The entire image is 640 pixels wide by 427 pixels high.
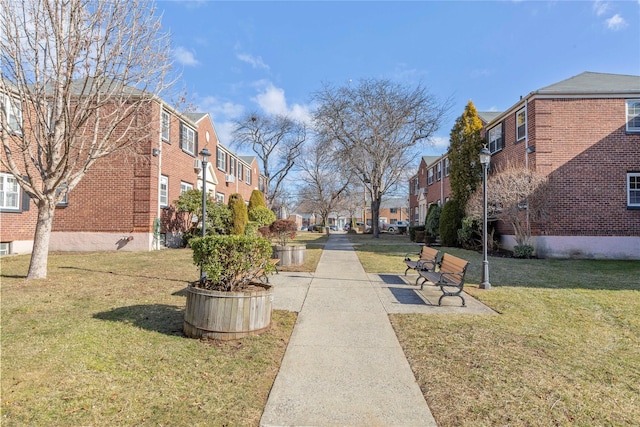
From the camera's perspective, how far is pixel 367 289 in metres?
7.80

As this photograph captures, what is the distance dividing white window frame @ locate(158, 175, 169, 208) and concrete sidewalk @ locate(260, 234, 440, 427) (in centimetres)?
1119

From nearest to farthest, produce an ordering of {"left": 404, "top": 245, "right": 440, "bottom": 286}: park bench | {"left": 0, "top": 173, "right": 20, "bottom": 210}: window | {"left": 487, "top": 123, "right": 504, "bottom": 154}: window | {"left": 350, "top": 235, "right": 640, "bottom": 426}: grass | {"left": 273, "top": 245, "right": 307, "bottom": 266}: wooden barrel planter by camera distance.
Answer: {"left": 350, "top": 235, "right": 640, "bottom": 426}: grass → {"left": 404, "top": 245, "right": 440, "bottom": 286}: park bench → {"left": 273, "top": 245, "right": 307, "bottom": 266}: wooden barrel planter → {"left": 0, "top": 173, "right": 20, "bottom": 210}: window → {"left": 487, "top": 123, "right": 504, "bottom": 154}: window

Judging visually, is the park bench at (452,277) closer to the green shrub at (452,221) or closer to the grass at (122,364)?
the grass at (122,364)

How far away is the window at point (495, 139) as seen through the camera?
676 inches

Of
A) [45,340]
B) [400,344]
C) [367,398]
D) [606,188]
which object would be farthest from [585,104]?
[45,340]

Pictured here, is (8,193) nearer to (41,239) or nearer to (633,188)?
(41,239)

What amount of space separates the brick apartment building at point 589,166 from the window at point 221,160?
1869 centimetres

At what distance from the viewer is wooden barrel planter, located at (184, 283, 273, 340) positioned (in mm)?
4422

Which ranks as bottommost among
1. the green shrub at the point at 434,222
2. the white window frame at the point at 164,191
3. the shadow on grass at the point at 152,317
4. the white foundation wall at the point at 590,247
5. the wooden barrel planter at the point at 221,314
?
the shadow on grass at the point at 152,317

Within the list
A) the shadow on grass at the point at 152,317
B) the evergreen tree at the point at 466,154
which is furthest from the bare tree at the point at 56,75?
the evergreen tree at the point at 466,154

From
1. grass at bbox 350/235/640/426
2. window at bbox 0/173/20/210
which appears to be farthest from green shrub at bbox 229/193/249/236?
grass at bbox 350/235/640/426

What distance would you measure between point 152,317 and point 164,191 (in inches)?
463

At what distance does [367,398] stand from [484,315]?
357cm

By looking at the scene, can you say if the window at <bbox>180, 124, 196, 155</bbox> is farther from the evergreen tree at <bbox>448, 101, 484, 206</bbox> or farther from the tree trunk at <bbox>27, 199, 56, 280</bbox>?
the evergreen tree at <bbox>448, 101, 484, 206</bbox>
